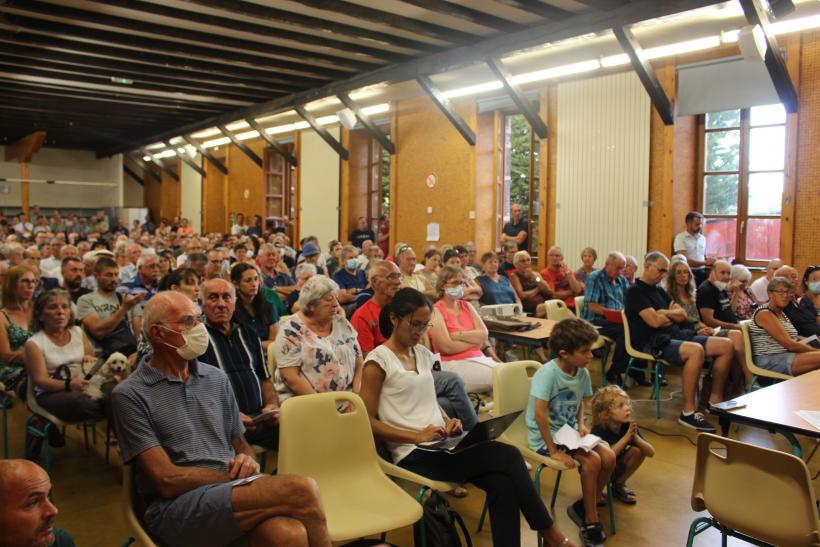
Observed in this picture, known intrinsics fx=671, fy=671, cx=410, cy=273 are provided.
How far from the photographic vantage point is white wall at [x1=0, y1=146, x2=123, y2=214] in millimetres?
19359

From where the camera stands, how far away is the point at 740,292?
5.92 metres

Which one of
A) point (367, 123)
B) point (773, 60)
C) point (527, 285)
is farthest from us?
point (367, 123)

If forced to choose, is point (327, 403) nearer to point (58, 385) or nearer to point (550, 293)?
point (58, 385)

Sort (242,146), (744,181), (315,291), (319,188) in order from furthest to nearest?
1. (242,146)
2. (319,188)
3. (744,181)
4. (315,291)

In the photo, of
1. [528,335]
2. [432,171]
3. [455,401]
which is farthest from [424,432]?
[432,171]

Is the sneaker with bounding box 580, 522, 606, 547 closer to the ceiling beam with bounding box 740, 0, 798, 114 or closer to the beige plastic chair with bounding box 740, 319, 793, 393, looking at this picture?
the beige plastic chair with bounding box 740, 319, 793, 393

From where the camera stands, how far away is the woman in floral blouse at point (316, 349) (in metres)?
3.25

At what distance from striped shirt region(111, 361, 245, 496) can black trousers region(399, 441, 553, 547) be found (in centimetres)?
A: 89

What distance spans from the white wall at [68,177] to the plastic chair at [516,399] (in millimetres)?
19544

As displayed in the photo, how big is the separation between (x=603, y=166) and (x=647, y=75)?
1.63 meters

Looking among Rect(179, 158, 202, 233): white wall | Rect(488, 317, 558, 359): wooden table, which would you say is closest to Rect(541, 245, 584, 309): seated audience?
Rect(488, 317, 558, 359): wooden table

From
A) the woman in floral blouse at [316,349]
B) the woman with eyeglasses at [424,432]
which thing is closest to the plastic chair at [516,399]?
the woman with eyeglasses at [424,432]

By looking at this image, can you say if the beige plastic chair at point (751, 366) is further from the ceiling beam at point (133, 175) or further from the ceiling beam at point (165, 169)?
the ceiling beam at point (133, 175)

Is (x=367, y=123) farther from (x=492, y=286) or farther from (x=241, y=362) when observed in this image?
(x=241, y=362)
